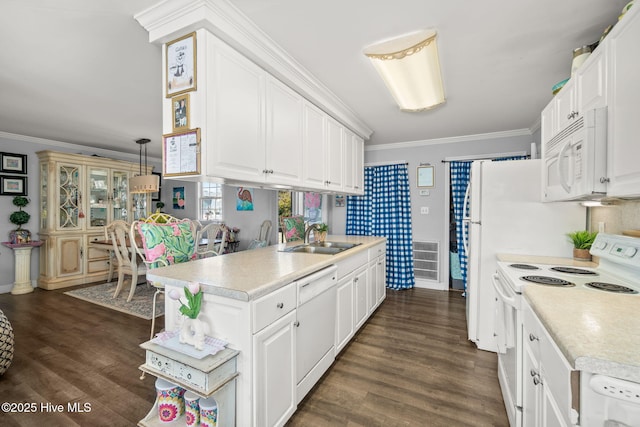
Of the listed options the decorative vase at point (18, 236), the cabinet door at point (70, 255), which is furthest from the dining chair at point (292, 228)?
the decorative vase at point (18, 236)

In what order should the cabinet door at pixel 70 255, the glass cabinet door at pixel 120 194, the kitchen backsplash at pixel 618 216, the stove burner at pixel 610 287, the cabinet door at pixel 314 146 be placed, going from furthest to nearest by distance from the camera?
the glass cabinet door at pixel 120 194 → the cabinet door at pixel 70 255 → the cabinet door at pixel 314 146 → the kitchen backsplash at pixel 618 216 → the stove burner at pixel 610 287

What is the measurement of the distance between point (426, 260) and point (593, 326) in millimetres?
3742

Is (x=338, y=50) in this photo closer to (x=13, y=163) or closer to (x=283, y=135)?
(x=283, y=135)

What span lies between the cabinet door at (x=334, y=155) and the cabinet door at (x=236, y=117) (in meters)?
1.14

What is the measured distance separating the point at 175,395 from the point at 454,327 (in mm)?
2745

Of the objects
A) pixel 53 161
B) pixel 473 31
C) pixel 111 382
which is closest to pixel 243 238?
pixel 53 161

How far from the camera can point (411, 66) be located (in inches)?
84.2

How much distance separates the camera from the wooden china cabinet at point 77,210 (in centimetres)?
449

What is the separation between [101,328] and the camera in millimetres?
2979

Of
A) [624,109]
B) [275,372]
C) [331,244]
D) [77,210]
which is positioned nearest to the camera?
[624,109]

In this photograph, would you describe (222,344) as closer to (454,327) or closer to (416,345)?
(416,345)

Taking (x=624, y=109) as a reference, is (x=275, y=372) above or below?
below

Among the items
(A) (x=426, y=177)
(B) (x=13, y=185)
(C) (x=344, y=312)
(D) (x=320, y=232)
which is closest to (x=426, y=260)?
(A) (x=426, y=177)

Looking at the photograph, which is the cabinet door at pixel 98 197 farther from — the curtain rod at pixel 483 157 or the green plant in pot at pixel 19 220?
the curtain rod at pixel 483 157
